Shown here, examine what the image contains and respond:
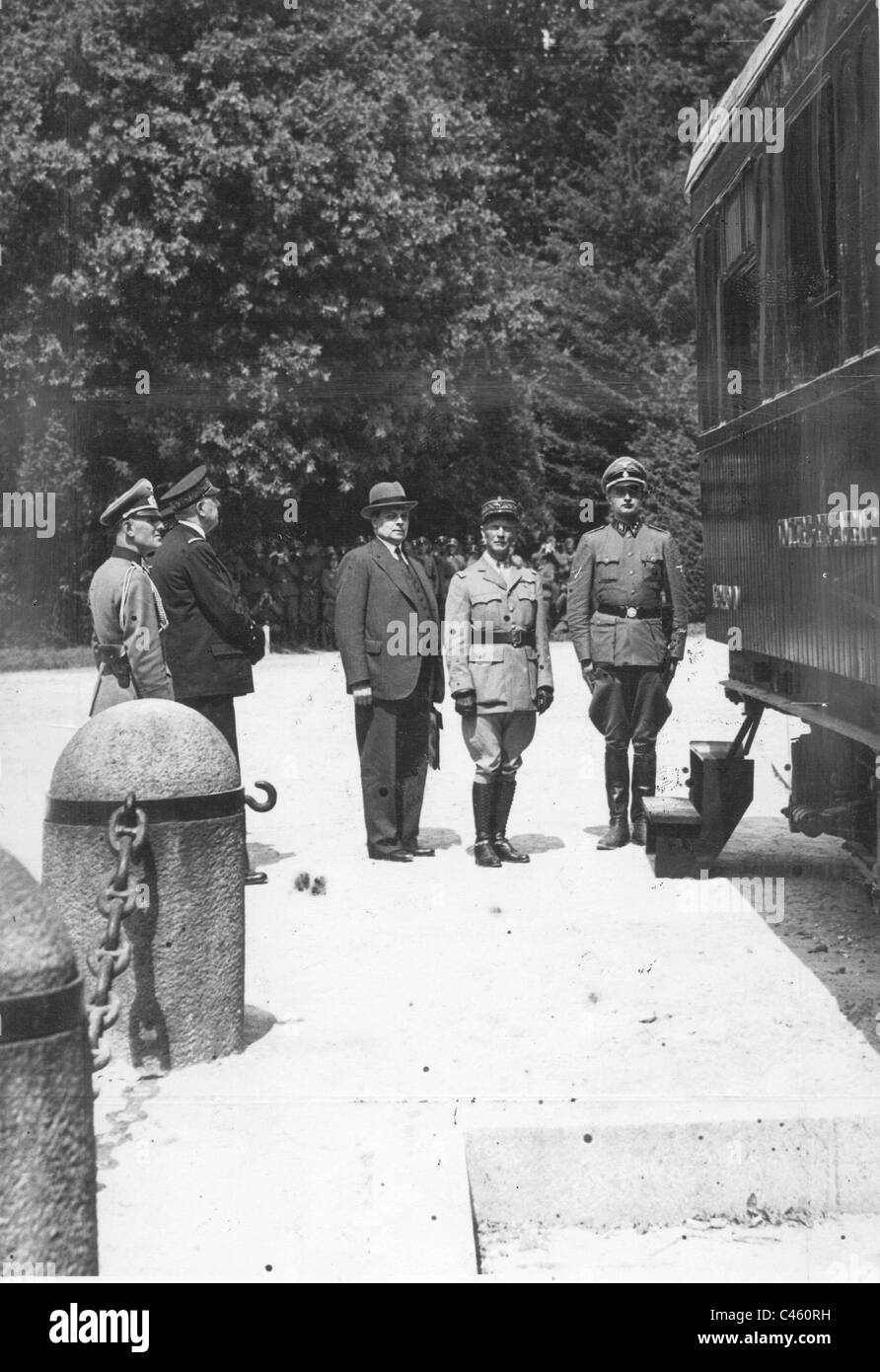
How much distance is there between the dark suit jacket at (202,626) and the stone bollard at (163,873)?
11.2 ft

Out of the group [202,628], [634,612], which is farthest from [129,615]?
[634,612]

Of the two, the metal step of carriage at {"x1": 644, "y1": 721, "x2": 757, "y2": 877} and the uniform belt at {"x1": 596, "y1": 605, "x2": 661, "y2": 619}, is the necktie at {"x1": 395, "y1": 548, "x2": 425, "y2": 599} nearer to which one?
the uniform belt at {"x1": 596, "y1": 605, "x2": 661, "y2": 619}

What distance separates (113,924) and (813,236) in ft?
13.4

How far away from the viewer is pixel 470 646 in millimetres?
10562

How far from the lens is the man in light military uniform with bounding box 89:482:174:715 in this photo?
8.23 metres

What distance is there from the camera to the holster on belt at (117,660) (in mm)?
8250

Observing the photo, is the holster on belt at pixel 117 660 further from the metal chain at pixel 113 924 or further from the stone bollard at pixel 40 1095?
the stone bollard at pixel 40 1095

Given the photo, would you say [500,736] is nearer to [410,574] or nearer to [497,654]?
[497,654]

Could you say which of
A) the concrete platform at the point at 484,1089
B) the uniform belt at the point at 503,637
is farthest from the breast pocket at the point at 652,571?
the concrete platform at the point at 484,1089

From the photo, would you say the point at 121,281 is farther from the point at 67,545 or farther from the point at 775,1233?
the point at 775,1233

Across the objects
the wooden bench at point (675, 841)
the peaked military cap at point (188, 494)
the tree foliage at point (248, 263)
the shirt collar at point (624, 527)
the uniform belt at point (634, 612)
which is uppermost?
the tree foliage at point (248, 263)

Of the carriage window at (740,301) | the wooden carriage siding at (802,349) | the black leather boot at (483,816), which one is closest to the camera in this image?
the wooden carriage siding at (802,349)

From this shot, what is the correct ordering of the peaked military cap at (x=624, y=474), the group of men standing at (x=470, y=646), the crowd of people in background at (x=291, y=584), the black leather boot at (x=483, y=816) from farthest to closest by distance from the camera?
the crowd of people in background at (x=291, y=584)
the peaked military cap at (x=624, y=474)
the black leather boot at (x=483, y=816)
the group of men standing at (x=470, y=646)

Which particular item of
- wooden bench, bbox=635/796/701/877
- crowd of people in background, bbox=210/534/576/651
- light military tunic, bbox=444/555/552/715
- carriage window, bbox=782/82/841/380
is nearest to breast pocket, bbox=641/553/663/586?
light military tunic, bbox=444/555/552/715
